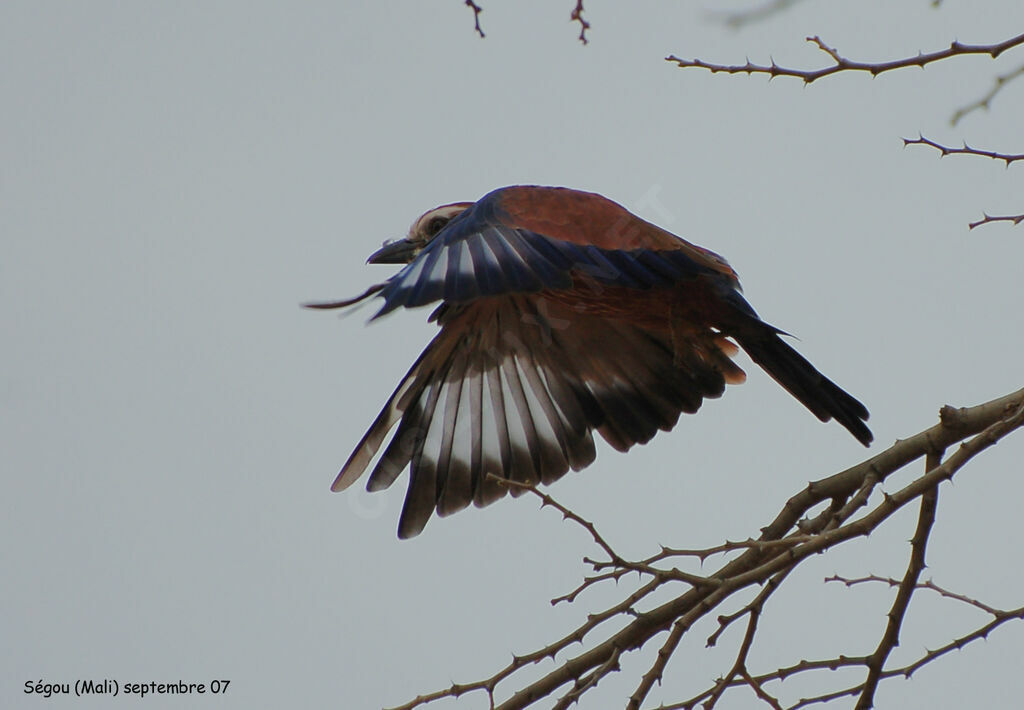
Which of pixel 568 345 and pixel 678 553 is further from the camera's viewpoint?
pixel 568 345

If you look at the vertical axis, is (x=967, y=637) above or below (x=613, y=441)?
below

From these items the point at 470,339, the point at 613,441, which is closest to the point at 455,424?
the point at 470,339

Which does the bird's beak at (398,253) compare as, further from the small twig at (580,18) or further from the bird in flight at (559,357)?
the small twig at (580,18)

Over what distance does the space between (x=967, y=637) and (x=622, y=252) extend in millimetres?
1664

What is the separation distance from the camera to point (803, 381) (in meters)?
3.74

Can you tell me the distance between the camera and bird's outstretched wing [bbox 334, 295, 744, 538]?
14.2 ft

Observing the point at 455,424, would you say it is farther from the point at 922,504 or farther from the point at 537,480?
the point at 922,504

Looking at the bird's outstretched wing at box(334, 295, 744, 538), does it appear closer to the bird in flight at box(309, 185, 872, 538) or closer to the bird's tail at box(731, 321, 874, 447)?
the bird in flight at box(309, 185, 872, 538)

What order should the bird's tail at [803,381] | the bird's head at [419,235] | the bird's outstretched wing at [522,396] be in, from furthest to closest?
the bird's head at [419,235]
the bird's outstretched wing at [522,396]
the bird's tail at [803,381]

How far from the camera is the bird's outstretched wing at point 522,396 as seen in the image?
4336 mm

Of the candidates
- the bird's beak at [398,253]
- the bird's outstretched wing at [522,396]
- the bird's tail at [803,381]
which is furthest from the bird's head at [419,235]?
the bird's tail at [803,381]

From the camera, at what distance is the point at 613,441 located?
4.43 metres

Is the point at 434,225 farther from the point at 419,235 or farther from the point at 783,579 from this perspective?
the point at 783,579

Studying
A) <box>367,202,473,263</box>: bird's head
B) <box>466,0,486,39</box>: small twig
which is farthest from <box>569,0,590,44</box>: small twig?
<box>367,202,473,263</box>: bird's head
